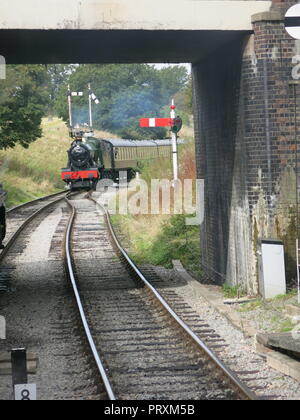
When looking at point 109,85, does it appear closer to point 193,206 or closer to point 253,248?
point 193,206

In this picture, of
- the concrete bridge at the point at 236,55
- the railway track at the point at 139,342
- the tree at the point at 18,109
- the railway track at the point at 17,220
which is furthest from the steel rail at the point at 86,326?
the tree at the point at 18,109

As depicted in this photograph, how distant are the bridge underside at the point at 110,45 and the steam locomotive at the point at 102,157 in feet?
72.2

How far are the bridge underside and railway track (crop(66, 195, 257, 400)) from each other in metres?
4.12

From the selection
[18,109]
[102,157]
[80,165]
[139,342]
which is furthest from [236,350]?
[102,157]

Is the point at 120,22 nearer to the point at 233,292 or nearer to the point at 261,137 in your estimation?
the point at 261,137

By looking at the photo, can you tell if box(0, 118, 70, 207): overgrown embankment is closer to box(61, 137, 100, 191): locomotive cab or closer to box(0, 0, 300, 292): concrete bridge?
box(61, 137, 100, 191): locomotive cab

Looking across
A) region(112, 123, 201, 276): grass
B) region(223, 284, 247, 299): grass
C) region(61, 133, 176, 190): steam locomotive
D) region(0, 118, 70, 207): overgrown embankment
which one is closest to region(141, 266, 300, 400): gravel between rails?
region(223, 284, 247, 299): grass

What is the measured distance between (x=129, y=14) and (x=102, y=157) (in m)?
30.9

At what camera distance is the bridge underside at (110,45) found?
12.0 meters

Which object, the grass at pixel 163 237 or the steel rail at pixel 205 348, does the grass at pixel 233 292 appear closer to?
the steel rail at pixel 205 348

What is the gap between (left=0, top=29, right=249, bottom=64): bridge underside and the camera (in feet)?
39.2
